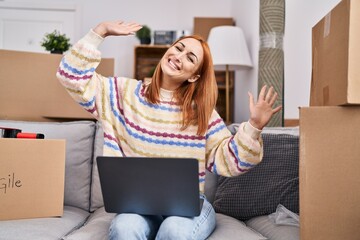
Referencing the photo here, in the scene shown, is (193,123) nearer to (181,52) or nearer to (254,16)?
(181,52)

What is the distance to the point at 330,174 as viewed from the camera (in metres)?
1.10

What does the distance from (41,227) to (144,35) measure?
286 centimetres

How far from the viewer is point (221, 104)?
4.05 metres

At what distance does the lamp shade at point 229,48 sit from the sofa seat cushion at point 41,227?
1.90 m

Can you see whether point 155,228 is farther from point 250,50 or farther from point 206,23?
point 206,23

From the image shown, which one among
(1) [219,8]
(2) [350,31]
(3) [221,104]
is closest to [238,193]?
(2) [350,31]

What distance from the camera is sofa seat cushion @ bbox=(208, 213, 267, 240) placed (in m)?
1.27

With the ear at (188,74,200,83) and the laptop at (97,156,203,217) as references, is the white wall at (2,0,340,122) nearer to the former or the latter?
the ear at (188,74,200,83)

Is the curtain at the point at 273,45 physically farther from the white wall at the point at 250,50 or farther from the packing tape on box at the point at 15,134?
the packing tape on box at the point at 15,134

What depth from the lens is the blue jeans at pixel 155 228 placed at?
3.71 ft

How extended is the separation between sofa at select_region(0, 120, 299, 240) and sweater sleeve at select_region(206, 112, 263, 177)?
186mm

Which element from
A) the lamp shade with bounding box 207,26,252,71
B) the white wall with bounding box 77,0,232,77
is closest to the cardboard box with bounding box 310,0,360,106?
the lamp shade with bounding box 207,26,252,71

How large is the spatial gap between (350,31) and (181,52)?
1.84 ft

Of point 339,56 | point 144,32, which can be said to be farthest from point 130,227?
point 144,32
